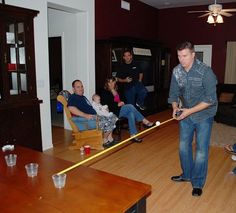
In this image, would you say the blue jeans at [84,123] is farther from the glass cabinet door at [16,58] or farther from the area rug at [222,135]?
the area rug at [222,135]

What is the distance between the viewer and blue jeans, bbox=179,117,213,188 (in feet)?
8.19

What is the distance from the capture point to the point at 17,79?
3.25m

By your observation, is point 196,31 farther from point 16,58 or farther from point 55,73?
point 16,58

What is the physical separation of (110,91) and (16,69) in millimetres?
1745

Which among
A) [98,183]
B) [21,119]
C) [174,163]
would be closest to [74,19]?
[21,119]

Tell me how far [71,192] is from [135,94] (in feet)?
→ 13.4

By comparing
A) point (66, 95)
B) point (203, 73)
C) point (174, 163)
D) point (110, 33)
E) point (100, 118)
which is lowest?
point (174, 163)

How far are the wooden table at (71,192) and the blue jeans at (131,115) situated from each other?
2.70 metres

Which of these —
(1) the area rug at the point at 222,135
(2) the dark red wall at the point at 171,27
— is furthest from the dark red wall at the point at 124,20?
(1) the area rug at the point at 222,135

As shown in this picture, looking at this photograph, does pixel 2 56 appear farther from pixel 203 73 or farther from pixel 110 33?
pixel 110 33

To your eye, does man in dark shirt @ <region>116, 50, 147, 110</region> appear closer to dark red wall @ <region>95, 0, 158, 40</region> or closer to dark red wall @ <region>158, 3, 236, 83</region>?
dark red wall @ <region>95, 0, 158, 40</region>

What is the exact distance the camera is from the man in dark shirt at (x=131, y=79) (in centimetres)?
511

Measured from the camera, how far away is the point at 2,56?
303cm

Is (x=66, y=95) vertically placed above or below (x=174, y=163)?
above
